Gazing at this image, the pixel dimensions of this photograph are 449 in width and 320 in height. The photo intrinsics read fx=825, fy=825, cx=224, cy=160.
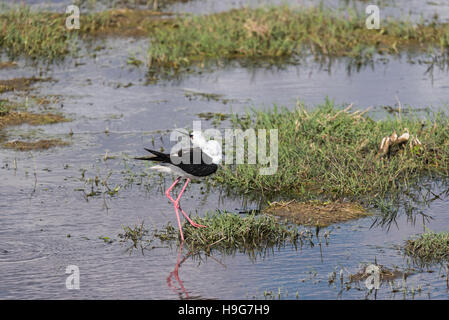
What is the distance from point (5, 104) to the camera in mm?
13742

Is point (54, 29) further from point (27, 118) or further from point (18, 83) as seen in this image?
point (27, 118)

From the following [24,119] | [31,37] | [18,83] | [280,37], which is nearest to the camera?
[24,119]

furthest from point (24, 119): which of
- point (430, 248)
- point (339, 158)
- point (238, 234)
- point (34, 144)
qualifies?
point (430, 248)

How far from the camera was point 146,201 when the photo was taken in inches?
382

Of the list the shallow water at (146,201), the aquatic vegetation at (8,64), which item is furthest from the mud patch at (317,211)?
the aquatic vegetation at (8,64)

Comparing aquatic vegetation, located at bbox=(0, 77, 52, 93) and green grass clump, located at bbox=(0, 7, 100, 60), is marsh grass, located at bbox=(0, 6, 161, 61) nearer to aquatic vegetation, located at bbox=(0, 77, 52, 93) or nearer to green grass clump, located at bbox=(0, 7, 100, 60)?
green grass clump, located at bbox=(0, 7, 100, 60)

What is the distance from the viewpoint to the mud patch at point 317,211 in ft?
28.9

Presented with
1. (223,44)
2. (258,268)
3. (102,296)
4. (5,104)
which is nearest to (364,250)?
(258,268)

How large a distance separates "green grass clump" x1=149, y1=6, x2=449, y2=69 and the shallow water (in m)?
0.62

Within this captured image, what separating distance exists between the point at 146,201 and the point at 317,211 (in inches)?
81.4

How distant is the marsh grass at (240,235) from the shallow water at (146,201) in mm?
184

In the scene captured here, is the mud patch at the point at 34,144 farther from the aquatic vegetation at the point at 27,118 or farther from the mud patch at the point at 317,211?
the mud patch at the point at 317,211

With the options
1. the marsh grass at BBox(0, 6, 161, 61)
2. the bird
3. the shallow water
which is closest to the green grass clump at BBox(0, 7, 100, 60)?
the marsh grass at BBox(0, 6, 161, 61)

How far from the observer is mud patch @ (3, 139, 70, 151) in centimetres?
1187
